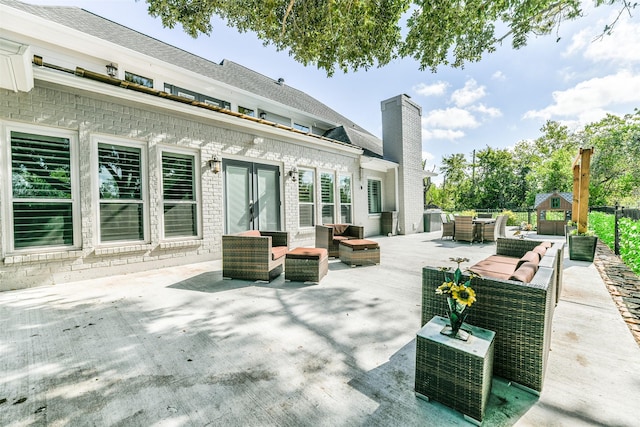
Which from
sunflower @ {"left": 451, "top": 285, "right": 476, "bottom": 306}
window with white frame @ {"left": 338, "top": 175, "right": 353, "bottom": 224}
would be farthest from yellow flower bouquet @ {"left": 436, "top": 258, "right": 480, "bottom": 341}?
window with white frame @ {"left": 338, "top": 175, "right": 353, "bottom": 224}

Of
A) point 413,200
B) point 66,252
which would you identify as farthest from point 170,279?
point 413,200

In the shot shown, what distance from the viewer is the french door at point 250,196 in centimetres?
655

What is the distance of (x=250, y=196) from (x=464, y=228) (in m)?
7.23

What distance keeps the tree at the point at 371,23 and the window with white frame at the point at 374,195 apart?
6.05 metres

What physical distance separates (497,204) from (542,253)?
22.7m

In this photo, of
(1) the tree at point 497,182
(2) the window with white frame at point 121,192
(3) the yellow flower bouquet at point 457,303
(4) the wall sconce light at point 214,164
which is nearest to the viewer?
(3) the yellow flower bouquet at point 457,303

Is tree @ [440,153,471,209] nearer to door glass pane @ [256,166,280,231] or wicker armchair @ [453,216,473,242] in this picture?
wicker armchair @ [453,216,473,242]

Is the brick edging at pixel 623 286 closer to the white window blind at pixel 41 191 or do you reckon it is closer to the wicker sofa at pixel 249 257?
the wicker sofa at pixel 249 257

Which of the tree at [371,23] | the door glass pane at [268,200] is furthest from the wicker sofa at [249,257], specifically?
the tree at [371,23]

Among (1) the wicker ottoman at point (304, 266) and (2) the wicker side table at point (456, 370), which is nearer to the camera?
(2) the wicker side table at point (456, 370)

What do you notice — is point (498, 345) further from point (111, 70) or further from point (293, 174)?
point (111, 70)

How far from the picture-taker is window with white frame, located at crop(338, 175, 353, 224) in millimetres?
9562

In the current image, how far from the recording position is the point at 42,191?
430cm

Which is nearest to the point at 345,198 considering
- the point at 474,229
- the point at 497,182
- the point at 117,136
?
the point at 474,229
